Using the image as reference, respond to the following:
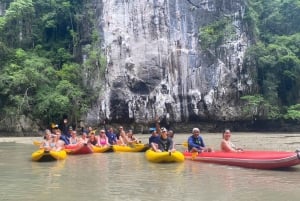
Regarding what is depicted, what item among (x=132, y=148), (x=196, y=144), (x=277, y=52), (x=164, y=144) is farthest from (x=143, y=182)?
(x=277, y=52)

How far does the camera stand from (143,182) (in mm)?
8039

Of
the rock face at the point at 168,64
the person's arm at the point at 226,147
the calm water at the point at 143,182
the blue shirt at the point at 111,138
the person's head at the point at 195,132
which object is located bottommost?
the calm water at the point at 143,182

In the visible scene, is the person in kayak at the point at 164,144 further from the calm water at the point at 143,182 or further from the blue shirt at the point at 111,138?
the blue shirt at the point at 111,138

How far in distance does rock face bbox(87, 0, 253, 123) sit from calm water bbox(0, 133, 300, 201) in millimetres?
14710

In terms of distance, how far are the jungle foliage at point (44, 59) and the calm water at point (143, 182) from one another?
14.4 m

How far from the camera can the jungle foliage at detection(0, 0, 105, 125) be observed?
25.5 metres

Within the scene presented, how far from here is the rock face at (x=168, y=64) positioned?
2603cm

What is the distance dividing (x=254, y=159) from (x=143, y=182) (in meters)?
3.20

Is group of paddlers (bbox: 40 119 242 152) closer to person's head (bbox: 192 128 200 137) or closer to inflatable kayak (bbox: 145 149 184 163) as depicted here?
person's head (bbox: 192 128 200 137)

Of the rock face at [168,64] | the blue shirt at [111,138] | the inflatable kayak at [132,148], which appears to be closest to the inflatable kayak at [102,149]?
the inflatable kayak at [132,148]

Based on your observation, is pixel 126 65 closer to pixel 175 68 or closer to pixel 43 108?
pixel 175 68

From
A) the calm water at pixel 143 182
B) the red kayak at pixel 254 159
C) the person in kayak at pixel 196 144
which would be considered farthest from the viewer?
the person in kayak at pixel 196 144

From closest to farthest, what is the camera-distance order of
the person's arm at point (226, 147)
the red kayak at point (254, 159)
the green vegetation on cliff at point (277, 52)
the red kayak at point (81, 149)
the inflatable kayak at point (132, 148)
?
the red kayak at point (254, 159) < the person's arm at point (226, 147) < the red kayak at point (81, 149) < the inflatable kayak at point (132, 148) < the green vegetation on cliff at point (277, 52)

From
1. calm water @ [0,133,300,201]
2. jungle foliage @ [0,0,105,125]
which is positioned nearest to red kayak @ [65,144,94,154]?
calm water @ [0,133,300,201]
